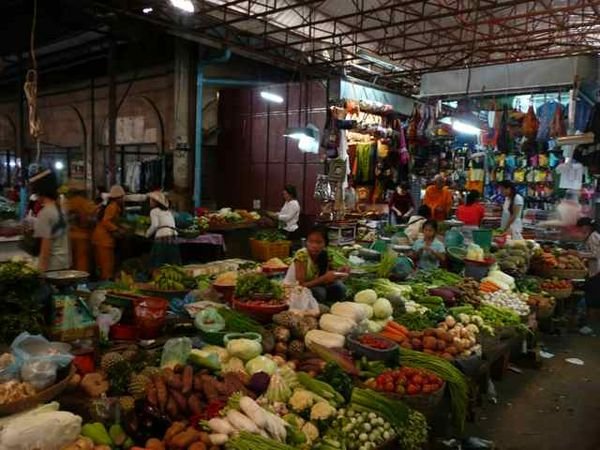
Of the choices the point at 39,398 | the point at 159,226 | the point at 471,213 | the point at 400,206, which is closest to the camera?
the point at 39,398

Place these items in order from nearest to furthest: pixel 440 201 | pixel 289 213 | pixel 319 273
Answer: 1. pixel 319 273
2. pixel 440 201
3. pixel 289 213

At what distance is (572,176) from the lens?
350 inches

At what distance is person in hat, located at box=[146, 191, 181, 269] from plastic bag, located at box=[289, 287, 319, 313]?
13.3 feet

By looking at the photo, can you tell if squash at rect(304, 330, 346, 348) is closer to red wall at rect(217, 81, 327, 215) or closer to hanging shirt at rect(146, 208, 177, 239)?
hanging shirt at rect(146, 208, 177, 239)

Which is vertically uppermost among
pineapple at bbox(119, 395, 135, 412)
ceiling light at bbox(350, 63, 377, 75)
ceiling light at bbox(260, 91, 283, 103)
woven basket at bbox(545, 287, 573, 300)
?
ceiling light at bbox(350, 63, 377, 75)

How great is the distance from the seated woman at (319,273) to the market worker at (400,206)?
6494mm

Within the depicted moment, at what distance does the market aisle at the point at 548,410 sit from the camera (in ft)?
13.8

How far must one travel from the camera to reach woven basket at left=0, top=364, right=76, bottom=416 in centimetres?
245

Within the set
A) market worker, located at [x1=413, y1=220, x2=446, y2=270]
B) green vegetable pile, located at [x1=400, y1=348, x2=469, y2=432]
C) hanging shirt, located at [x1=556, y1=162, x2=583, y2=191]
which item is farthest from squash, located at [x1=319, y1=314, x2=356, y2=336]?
hanging shirt, located at [x1=556, y1=162, x2=583, y2=191]

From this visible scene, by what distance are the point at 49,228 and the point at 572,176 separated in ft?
27.6

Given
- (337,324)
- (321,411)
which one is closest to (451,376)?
(337,324)

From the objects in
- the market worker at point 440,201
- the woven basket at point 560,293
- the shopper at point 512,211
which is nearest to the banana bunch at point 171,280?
the woven basket at point 560,293

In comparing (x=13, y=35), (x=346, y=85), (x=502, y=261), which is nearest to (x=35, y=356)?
(x=13, y=35)

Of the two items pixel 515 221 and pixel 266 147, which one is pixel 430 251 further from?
pixel 266 147
